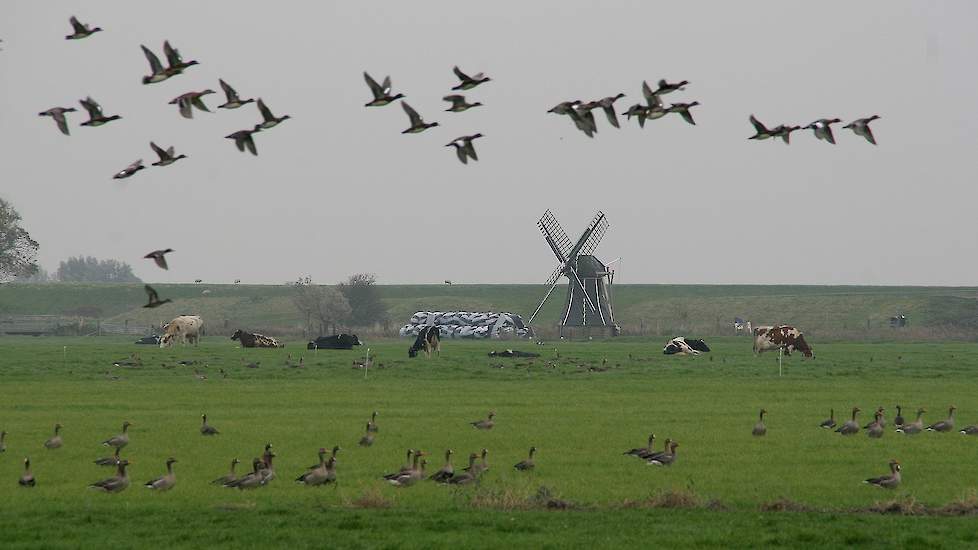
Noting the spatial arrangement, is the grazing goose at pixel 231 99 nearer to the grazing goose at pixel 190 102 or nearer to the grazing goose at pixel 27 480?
the grazing goose at pixel 190 102

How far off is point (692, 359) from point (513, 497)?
172 ft

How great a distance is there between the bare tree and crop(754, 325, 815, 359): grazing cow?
233 feet

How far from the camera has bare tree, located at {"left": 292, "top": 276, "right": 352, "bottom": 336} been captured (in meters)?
150

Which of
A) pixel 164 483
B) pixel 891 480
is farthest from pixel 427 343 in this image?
pixel 891 480

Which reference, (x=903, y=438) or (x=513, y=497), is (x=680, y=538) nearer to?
(x=513, y=497)

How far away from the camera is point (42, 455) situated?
103 feet

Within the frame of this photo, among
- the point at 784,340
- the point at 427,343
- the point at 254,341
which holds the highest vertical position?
the point at 784,340

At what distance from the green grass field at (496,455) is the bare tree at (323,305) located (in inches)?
3316

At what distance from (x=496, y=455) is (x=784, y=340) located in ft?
176

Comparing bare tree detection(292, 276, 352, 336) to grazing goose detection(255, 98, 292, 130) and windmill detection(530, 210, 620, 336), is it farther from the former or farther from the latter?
grazing goose detection(255, 98, 292, 130)

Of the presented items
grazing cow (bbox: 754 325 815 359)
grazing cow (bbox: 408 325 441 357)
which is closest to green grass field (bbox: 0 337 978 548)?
grazing cow (bbox: 408 325 441 357)

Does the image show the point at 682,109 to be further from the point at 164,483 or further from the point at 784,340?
the point at 784,340

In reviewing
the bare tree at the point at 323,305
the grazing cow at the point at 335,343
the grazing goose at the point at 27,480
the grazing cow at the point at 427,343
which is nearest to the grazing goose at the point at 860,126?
the grazing goose at the point at 27,480

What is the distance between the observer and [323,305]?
493ft
